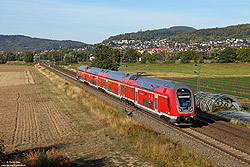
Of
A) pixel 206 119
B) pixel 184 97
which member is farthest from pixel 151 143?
pixel 206 119

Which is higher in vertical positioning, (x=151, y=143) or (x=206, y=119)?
(x=151, y=143)

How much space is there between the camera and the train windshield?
74.8ft

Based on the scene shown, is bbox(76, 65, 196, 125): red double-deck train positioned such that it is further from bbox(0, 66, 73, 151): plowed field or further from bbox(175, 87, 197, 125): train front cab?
bbox(0, 66, 73, 151): plowed field

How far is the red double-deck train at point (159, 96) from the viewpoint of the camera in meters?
22.7

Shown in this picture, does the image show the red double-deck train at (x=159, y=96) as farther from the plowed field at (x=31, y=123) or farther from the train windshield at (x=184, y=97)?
the plowed field at (x=31, y=123)

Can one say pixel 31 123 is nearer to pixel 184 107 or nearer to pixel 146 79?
pixel 146 79

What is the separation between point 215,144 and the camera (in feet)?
64.0

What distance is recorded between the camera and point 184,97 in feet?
75.5

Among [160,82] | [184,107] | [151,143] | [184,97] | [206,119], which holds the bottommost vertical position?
[206,119]

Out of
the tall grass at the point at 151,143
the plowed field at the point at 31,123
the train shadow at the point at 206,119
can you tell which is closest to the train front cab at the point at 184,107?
the train shadow at the point at 206,119

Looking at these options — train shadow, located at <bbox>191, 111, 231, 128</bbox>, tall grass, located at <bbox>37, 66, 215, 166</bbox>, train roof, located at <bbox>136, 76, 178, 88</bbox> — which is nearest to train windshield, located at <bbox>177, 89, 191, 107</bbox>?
train roof, located at <bbox>136, 76, 178, 88</bbox>

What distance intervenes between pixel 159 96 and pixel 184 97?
2.77 metres

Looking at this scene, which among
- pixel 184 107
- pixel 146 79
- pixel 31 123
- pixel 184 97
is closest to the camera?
pixel 184 107

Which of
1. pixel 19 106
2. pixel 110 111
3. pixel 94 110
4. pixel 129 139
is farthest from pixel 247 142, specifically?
pixel 19 106
